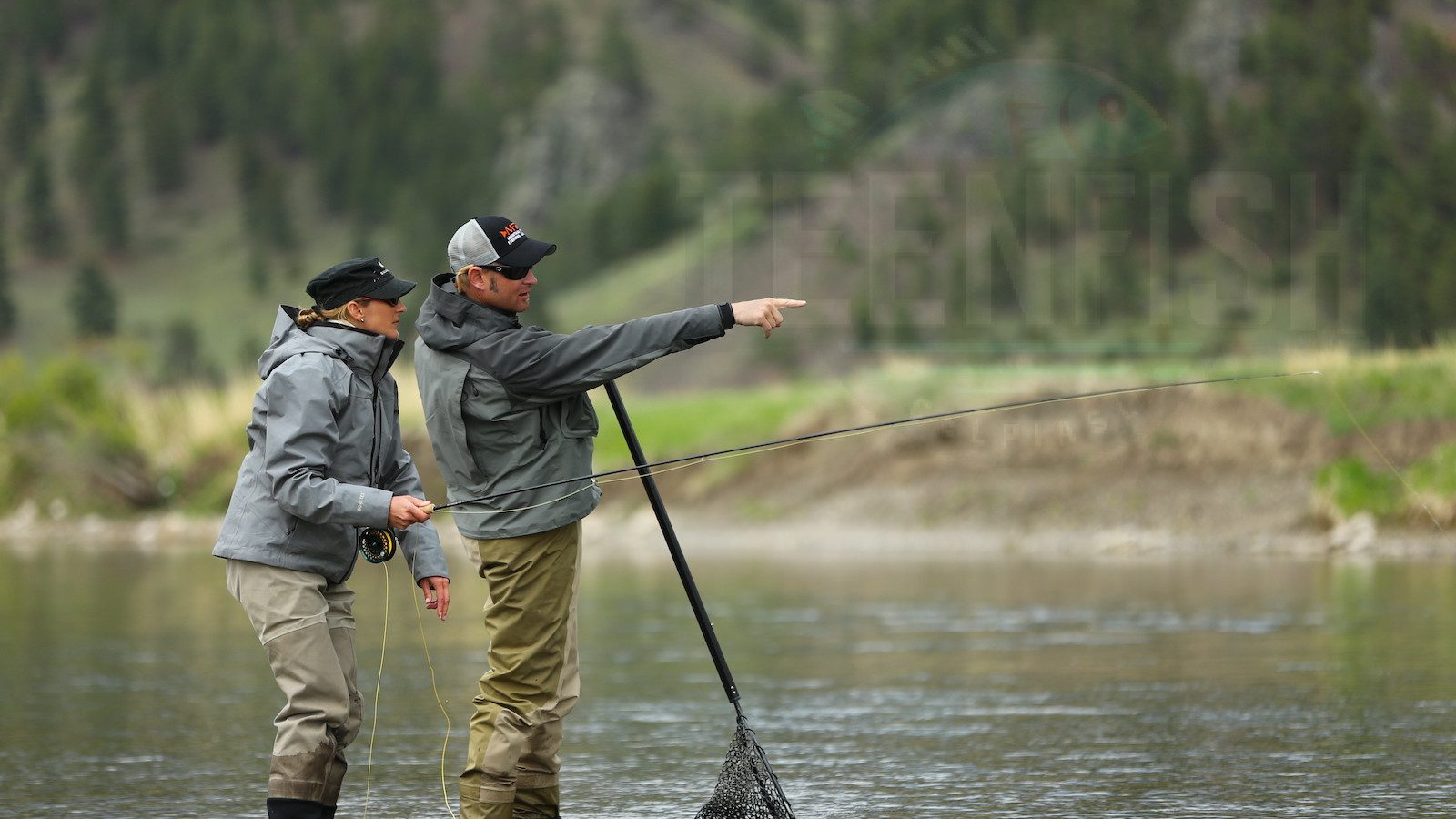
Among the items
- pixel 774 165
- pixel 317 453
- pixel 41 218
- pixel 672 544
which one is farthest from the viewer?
pixel 41 218

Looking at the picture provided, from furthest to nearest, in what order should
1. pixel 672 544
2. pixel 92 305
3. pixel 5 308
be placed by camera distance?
pixel 5 308
pixel 92 305
pixel 672 544

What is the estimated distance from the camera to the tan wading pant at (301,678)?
6.22 meters

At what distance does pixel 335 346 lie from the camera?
6.47 m

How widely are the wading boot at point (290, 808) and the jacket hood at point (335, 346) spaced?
1313 millimetres

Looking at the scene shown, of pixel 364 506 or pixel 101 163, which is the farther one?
pixel 101 163

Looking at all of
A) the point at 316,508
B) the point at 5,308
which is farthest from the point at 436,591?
the point at 5,308

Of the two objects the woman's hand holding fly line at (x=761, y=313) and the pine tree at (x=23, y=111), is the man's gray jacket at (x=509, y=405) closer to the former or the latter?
the woman's hand holding fly line at (x=761, y=313)

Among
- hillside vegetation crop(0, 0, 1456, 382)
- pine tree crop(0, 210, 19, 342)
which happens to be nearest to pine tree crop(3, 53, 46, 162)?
hillside vegetation crop(0, 0, 1456, 382)

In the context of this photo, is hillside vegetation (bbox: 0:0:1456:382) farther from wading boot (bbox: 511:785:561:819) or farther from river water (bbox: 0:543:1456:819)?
wading boot (bbox: 511:785:561:819)

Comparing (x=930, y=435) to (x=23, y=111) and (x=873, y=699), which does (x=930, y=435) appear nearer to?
(x=873, y=699)

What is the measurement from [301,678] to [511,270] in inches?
57.9

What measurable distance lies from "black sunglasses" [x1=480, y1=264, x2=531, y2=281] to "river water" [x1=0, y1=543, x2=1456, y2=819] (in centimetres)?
204

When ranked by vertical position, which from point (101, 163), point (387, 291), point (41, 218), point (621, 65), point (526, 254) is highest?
point (621, 65)

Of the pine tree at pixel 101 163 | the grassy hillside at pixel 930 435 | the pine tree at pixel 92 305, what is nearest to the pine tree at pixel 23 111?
the pine tree at pixel 101 163
